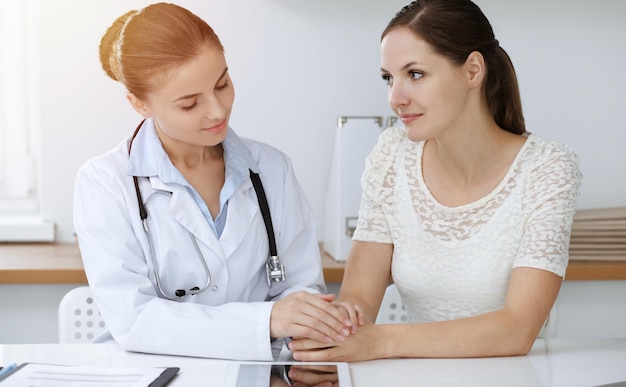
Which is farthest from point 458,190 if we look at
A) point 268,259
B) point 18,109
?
point 18,109

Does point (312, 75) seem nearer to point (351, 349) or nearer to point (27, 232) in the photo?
point (27, 232)

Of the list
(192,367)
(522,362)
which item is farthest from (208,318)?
(522,362)

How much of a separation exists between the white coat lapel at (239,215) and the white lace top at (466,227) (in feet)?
0.87

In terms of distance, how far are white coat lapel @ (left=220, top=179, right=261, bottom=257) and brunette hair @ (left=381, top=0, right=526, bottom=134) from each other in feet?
1.42

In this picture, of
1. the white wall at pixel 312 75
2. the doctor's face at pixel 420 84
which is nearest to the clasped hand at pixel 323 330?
the doctor's face at pixel 420 84

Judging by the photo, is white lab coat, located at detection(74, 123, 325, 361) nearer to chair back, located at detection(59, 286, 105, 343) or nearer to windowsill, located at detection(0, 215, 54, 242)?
chair back, located at detection(59, 286, 105, 343)

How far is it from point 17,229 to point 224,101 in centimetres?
126

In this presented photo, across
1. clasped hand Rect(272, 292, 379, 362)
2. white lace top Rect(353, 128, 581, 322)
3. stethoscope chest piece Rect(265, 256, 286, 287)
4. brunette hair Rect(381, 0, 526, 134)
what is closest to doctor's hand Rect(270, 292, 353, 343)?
clasped hand Rect(272, 292, 379, 362)

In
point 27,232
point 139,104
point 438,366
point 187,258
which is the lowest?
point 27,232

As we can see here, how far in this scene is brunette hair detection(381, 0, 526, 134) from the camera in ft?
5.49

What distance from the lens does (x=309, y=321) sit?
145cm

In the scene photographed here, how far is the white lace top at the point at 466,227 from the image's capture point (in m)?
1.62

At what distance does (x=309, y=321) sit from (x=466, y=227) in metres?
0.46

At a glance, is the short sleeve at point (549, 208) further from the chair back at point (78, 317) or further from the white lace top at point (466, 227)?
the chair back at point (78, 317)
